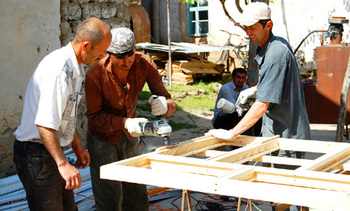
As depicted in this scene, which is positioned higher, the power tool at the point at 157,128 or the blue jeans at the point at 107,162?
the power tool at the point at 157,128

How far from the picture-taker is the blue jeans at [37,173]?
306cm

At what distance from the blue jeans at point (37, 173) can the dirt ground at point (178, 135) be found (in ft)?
6.65

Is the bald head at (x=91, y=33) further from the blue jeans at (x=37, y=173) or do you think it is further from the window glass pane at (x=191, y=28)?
the window glass pane at (x=191, y=28)

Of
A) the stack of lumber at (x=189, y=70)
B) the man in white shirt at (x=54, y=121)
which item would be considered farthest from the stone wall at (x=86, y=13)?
the stack of lumber at (x=189, y=70)

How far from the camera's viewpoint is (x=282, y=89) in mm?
3430

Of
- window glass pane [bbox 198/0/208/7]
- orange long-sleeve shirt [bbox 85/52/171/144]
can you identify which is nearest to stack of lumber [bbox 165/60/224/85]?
window glass pane [bbox 198/0/208/7]

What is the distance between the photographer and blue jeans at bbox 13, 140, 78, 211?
10.1 feet

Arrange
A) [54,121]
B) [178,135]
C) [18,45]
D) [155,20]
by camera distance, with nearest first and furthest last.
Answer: [54,121] → [18,45] → [178,135] → [155,20]

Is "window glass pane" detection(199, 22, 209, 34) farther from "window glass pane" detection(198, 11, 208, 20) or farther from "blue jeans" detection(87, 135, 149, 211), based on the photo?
"blue jeans" detection(87, 135, 149, 211)

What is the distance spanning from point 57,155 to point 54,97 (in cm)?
37

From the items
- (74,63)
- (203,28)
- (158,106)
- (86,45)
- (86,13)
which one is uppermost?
(86,13)

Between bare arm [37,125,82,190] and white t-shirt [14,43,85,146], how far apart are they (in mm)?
51

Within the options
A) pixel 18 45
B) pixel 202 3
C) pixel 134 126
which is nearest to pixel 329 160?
pixel 134 126

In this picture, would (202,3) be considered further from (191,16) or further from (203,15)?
(191,16)
